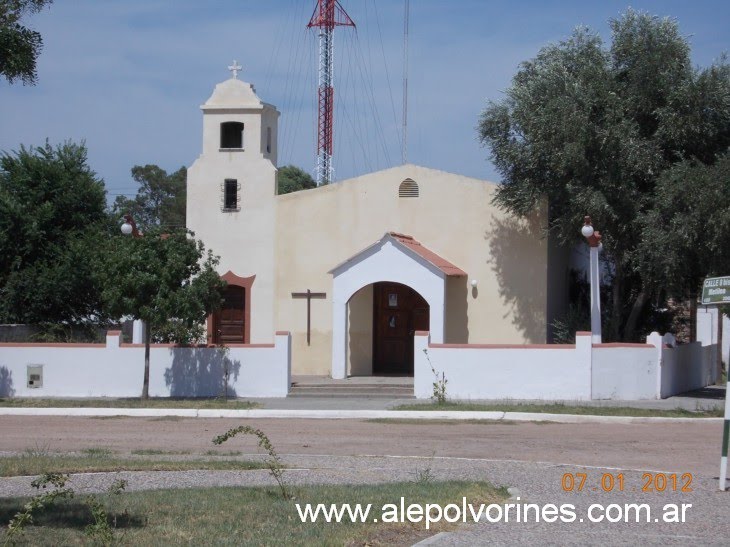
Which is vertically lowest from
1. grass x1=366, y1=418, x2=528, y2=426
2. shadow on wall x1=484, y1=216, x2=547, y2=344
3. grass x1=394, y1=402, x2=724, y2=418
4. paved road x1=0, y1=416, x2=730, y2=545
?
paved road x1=0, y1=416, x2=730, y2=545

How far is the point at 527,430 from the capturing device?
18297mm

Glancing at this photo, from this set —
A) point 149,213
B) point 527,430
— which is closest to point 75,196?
point 527,430

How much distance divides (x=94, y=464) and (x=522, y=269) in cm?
1588

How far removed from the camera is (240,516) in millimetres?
9523

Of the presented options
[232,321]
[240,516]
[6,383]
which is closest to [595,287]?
[232,321]

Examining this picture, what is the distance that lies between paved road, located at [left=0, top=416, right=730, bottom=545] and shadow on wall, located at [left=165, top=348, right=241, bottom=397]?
3.50 metres

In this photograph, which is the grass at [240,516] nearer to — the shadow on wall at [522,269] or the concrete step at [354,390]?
the concrete step at [354,390]

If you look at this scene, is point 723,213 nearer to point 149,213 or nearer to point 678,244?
point 678,244

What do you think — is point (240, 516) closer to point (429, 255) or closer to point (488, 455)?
point (488, 455)

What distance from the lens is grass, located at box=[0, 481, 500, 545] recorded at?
858 centimetres

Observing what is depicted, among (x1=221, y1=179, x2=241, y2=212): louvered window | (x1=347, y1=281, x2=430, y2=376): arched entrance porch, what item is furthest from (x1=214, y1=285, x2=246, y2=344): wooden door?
(x1=347, y1=281, x2=430, y2=376): arched entrance porch

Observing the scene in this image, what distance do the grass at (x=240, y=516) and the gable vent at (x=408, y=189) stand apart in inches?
660
